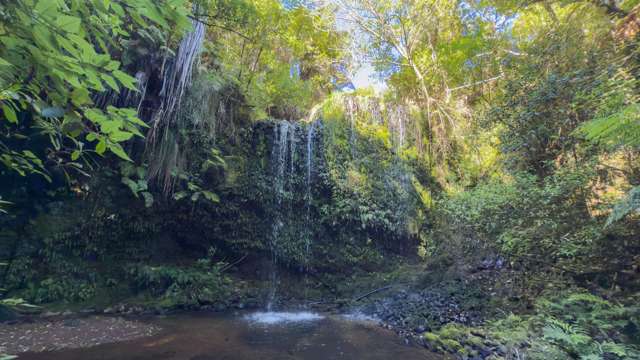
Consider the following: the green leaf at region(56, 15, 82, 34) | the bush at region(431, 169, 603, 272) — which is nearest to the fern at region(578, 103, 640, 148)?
the bush at region(431, 169, 603, 272)

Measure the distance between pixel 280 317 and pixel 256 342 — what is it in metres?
1.69

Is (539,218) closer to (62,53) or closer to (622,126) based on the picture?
(622,126)

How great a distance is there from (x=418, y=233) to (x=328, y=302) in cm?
360

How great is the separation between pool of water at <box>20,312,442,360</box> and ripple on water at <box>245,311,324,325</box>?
0.02 metres

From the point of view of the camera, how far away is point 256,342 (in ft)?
14.4

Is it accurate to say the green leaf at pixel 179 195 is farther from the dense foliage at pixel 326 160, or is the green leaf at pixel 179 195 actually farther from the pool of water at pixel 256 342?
the pool of water at pixel 256 342

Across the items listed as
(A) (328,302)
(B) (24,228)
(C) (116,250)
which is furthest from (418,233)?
(B) (24,228)

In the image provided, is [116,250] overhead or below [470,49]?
below

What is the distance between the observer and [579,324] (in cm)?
333

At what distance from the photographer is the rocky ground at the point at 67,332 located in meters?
3.99

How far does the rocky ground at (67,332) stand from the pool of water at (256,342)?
10.0 inches

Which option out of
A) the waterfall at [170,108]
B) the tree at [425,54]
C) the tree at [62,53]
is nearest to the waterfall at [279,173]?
the waterfall at [170,108]

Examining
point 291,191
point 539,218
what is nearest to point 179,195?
point 291,191

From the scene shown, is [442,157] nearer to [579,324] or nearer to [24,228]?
[579,324]
